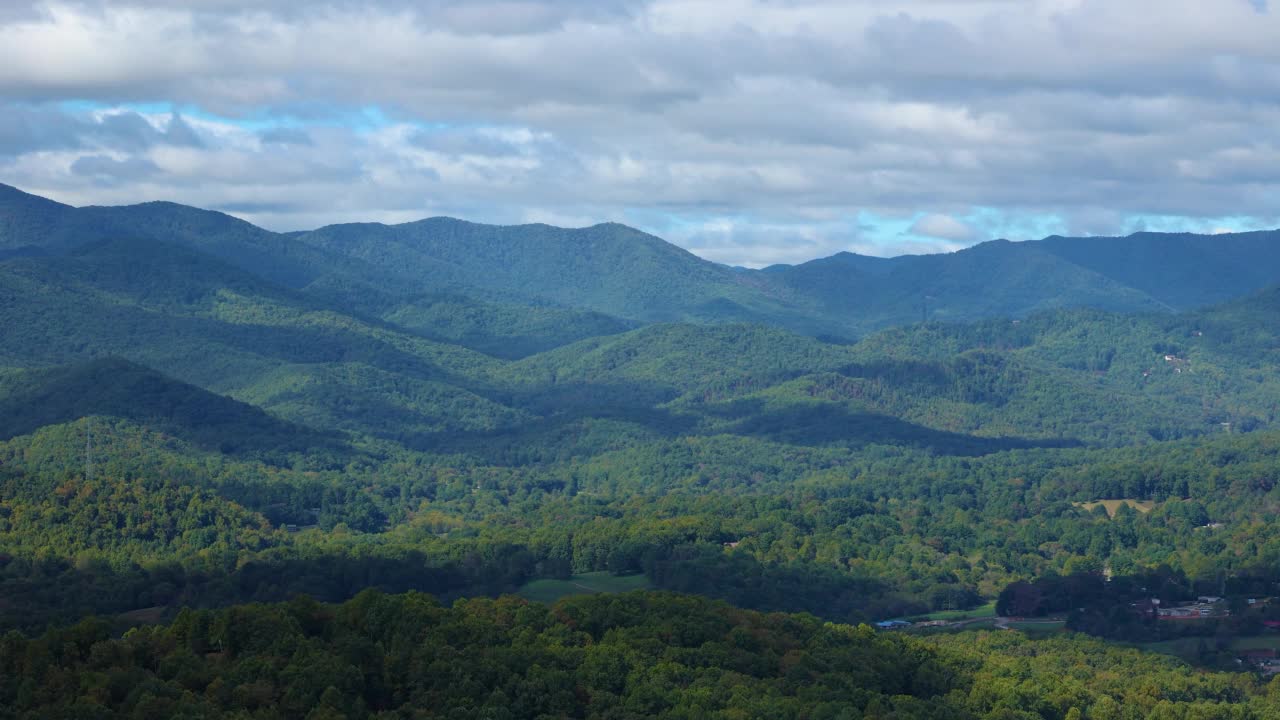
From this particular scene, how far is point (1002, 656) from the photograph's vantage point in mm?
80250

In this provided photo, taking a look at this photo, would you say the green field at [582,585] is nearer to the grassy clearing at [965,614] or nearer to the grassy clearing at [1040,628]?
the grassy clearing at [965,614]

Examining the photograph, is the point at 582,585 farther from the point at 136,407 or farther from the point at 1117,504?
the point at 136,407

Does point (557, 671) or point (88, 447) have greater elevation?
point (88, 447)

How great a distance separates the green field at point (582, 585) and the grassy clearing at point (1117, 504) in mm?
50309

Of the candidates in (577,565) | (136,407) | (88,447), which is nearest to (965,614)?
(577,565)

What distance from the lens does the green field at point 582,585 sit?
Answer: 97375 mm

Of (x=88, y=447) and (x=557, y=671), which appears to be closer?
(x=557, y=671)

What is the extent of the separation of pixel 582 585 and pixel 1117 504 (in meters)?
59.0

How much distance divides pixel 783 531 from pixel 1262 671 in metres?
44.2

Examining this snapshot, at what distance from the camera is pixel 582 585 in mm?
100688

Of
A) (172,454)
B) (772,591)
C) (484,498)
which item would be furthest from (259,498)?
(772,591)

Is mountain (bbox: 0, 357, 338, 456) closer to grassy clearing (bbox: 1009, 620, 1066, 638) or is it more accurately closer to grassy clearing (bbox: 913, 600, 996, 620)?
grassy clearing (bbox: 913, 600, 996, 620)

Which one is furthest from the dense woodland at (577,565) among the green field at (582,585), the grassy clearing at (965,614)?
the grassy clearing at (965,614)

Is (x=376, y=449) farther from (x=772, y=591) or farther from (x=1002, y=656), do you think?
(x=1002, y=656)
